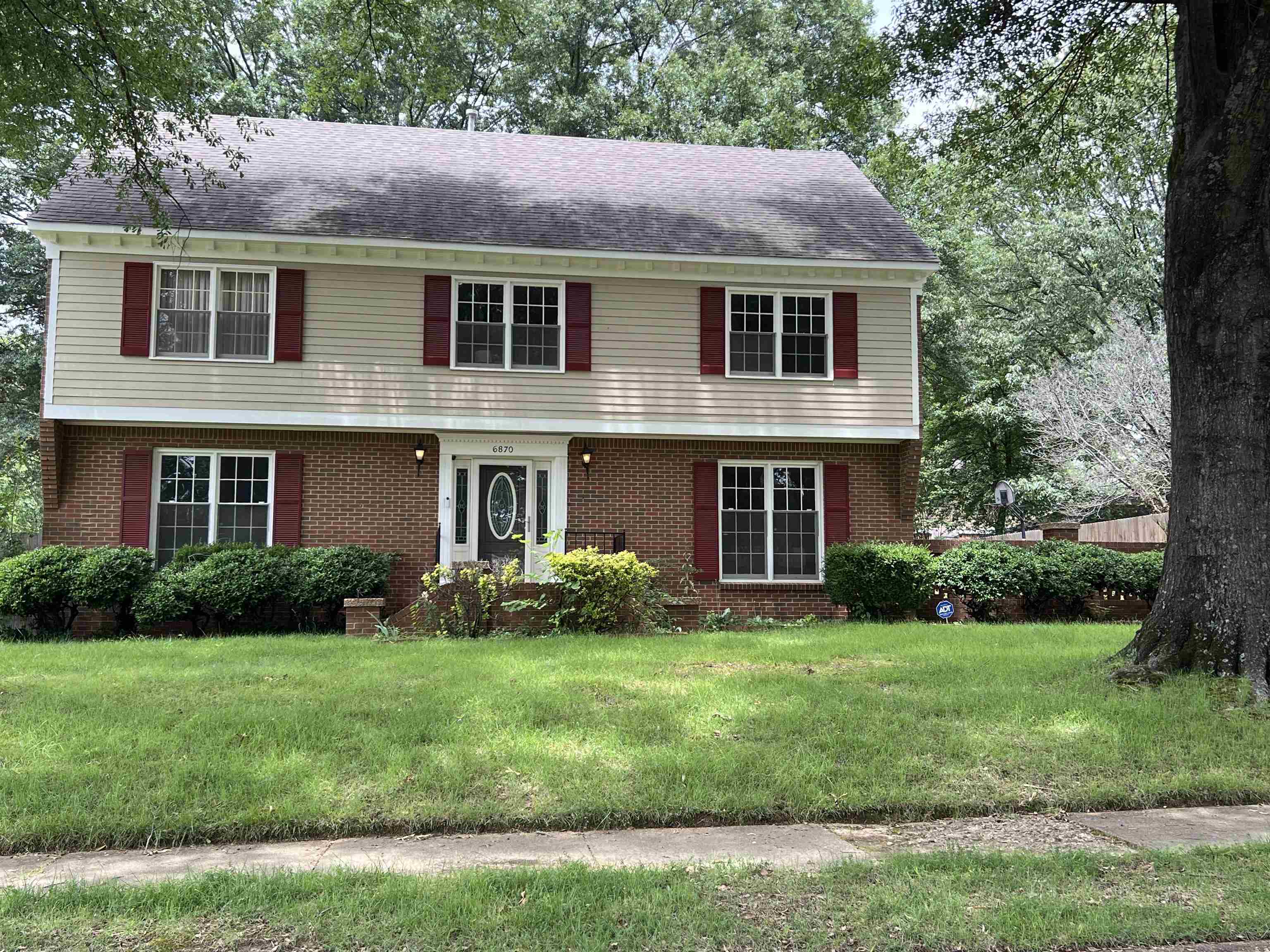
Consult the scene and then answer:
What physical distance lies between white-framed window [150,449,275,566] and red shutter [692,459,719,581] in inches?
241

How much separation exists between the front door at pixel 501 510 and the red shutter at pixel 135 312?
458 centimetres

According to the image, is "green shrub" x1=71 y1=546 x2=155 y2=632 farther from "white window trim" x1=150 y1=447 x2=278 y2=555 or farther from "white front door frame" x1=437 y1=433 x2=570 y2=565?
"white front door frame" x1=437 y1=433 x2=570 y2=565

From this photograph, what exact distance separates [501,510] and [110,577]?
5.13 meters

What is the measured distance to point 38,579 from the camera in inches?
460

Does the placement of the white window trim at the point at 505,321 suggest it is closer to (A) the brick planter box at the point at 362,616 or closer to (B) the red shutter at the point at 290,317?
(B) the red shutter at the point at 290,317

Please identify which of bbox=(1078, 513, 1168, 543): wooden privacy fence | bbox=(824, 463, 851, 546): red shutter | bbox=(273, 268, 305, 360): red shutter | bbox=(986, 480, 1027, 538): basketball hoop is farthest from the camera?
bbox=(986, 480, 1027, 538): basketball hoop

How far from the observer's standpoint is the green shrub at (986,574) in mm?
13750

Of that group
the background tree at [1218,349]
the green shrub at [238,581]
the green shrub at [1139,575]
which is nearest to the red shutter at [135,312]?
the green shrub at [238,581]

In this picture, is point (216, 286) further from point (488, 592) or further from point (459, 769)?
→ point (459, 769)

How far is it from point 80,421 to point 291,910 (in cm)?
1154

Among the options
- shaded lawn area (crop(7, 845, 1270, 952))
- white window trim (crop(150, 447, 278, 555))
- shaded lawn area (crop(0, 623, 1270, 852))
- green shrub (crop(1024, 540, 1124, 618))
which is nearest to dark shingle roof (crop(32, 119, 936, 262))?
white window trim (crop(150, 447, 278, 555))

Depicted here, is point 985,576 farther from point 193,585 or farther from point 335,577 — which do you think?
point 193,585

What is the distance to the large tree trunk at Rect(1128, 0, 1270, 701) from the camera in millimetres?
7398

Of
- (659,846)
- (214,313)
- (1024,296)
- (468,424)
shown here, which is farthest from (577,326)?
(1024,296)
